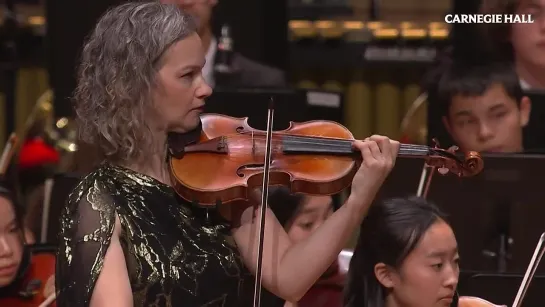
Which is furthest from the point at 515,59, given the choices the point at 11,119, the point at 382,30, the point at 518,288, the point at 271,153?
the point at 11,119

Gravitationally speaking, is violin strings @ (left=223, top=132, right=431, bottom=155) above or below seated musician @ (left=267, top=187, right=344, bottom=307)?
above

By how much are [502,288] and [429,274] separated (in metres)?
0.16

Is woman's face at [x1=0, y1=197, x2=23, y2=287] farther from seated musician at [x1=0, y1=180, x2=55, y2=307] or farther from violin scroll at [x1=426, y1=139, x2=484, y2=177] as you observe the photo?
violin scroll at [x1=426, y1=139, x2=484, y2=177]

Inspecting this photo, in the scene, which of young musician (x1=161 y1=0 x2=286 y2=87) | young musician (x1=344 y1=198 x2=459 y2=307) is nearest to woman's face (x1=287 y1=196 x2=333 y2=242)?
young musician (x1=344 y1=198 x2=459 y2=307)

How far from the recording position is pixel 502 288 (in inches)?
75.5

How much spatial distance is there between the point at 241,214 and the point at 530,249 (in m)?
0.70

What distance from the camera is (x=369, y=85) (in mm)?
4086

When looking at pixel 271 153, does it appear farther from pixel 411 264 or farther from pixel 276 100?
pixel 276 100

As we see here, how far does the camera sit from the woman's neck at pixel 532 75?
253 cm

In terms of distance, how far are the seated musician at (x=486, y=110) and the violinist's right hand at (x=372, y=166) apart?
2.46 ft

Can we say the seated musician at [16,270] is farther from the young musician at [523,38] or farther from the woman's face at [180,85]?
the young musician at [523,38]

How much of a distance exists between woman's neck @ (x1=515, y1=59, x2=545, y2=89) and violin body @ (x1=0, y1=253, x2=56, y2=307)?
1188 millimetres

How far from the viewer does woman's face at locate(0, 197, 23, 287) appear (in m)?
2.11

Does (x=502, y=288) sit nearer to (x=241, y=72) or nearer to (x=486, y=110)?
(x=486, y=110)
